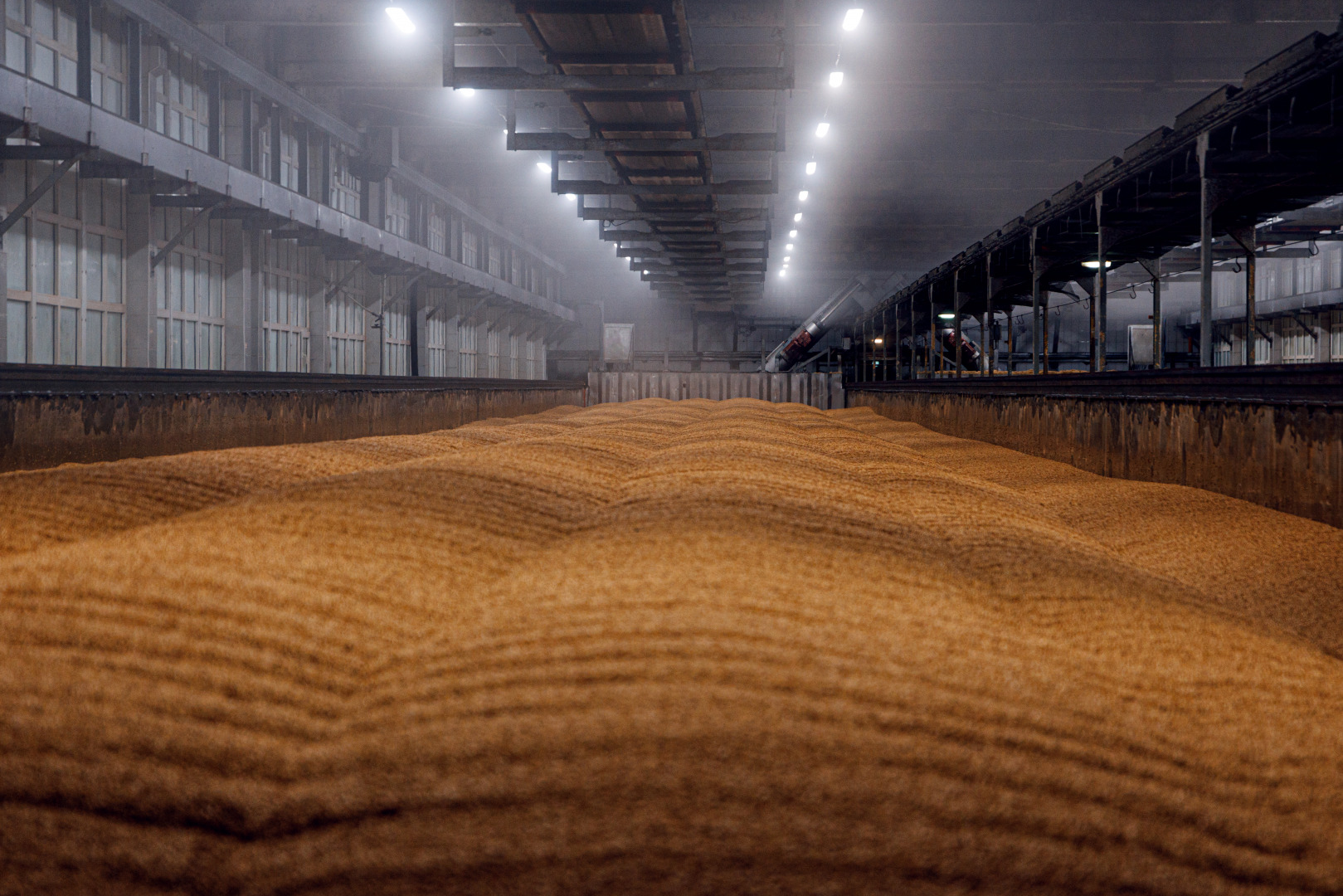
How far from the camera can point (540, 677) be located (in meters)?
0.66

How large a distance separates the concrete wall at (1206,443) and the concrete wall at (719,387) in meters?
8.86

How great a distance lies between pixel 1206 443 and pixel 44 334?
11059mm

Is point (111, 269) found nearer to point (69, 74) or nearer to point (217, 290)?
point (69, 74)

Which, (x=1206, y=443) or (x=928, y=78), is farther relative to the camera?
(x=928, y=78)

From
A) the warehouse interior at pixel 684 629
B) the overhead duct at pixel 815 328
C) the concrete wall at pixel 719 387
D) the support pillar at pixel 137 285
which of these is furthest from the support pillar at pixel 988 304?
the support pillar at pixel 137 285

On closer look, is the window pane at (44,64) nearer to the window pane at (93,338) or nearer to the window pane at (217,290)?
the window pane at (93,338)

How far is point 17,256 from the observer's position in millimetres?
9242

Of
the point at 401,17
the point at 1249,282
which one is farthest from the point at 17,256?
the point at 1249,282

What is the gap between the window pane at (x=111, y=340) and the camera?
10.7m

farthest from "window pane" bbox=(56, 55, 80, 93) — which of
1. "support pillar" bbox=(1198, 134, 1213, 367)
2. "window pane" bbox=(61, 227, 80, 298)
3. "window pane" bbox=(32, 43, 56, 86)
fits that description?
"support pillar" bbox=(1198, 134, 1213, 367)

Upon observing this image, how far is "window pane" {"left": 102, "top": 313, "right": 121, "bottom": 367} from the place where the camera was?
10664 millimetres

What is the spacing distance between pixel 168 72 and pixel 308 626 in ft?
44.6

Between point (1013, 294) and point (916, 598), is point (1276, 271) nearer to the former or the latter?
point (1013, 294)

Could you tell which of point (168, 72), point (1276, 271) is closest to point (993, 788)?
point (168, 72)
